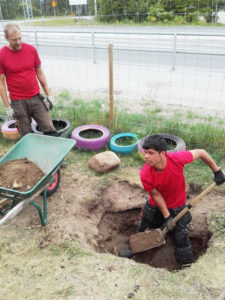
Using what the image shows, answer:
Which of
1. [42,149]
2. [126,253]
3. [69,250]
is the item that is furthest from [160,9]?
[69,250]

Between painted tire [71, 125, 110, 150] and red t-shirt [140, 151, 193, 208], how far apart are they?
2204 mm

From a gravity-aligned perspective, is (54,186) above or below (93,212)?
above

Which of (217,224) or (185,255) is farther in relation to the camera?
(217,224)

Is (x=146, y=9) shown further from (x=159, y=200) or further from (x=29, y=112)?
(x=159, y=200)

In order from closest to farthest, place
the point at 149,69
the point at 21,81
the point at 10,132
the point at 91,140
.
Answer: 1. the point at 21,81
2. the point at 91,140
3. the point at 10,132
4. the point at 149,69

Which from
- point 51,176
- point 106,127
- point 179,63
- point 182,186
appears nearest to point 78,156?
point 106,127

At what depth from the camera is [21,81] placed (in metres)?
4.00

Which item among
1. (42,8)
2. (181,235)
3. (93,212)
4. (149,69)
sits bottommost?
(93,212)

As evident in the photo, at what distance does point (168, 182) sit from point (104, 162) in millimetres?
1743

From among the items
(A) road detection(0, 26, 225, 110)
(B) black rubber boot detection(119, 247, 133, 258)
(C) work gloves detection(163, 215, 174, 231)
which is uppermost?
(A) road detection(0, 26, 225, 110)

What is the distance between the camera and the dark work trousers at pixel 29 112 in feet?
13.7

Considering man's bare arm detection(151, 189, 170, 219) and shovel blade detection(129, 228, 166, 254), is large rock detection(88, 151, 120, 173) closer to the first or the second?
shovel blade detection(129, 228, 166, 254)

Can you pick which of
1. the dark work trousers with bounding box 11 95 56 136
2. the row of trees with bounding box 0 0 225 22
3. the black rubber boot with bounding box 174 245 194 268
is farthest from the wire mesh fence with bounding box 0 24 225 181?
the dark work trousers with bounding box 11 95 56 136

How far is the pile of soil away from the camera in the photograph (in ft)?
10.9
